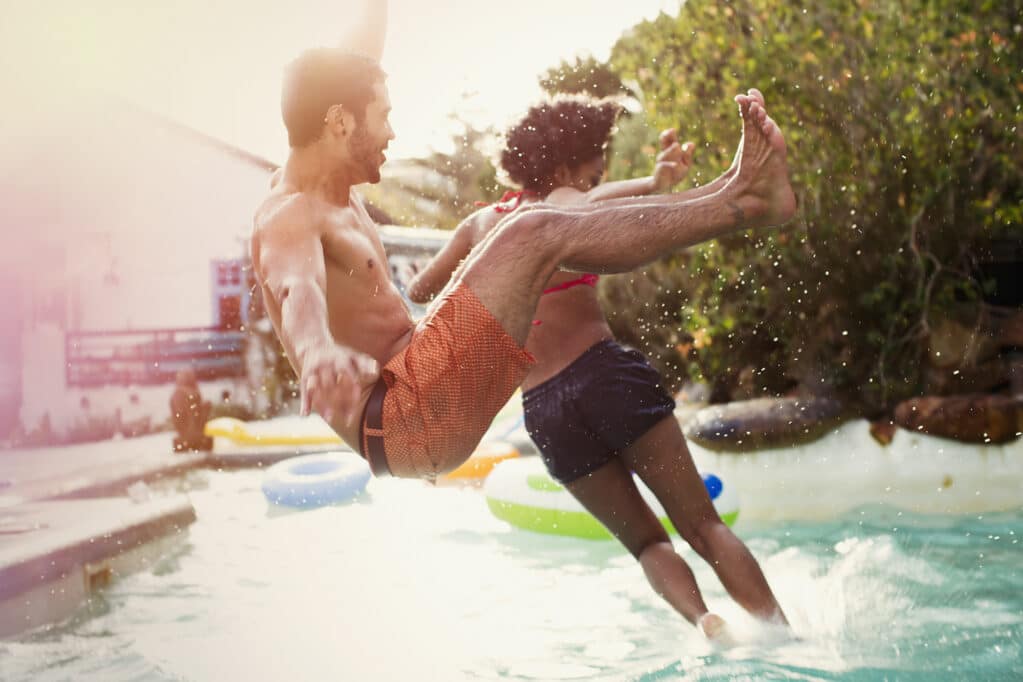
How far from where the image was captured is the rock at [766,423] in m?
6.42

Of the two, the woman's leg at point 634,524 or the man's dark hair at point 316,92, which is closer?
the man's dark hair at point 316,92

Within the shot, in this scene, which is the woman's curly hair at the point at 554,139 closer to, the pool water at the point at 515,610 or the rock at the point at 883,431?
the pool water at the point at 515,610

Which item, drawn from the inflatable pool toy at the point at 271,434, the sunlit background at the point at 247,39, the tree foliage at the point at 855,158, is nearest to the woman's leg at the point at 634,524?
the sunlit background at the point at 247,39

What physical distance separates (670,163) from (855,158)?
3.86m

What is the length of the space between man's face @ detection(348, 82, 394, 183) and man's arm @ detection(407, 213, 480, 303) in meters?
0.53

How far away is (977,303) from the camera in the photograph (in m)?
6.81

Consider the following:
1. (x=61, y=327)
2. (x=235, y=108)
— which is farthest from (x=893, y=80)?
(x=61, y=327)

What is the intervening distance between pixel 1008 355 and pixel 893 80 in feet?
7.14

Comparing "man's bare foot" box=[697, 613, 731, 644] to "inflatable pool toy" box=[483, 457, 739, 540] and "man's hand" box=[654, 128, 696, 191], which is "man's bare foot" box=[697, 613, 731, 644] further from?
"inflatable pool toy" box=[483, 457, 739, 540]

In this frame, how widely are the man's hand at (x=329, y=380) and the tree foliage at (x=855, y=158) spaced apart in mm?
4917

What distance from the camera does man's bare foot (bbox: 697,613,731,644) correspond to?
3.11m

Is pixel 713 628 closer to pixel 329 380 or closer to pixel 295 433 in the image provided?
pixel 329 380

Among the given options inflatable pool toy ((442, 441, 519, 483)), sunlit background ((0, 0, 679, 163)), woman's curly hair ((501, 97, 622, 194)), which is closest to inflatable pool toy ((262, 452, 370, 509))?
inflatable pool toy ((442, 441, 519, 483))

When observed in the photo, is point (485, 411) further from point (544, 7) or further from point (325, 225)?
point (544, 7)
